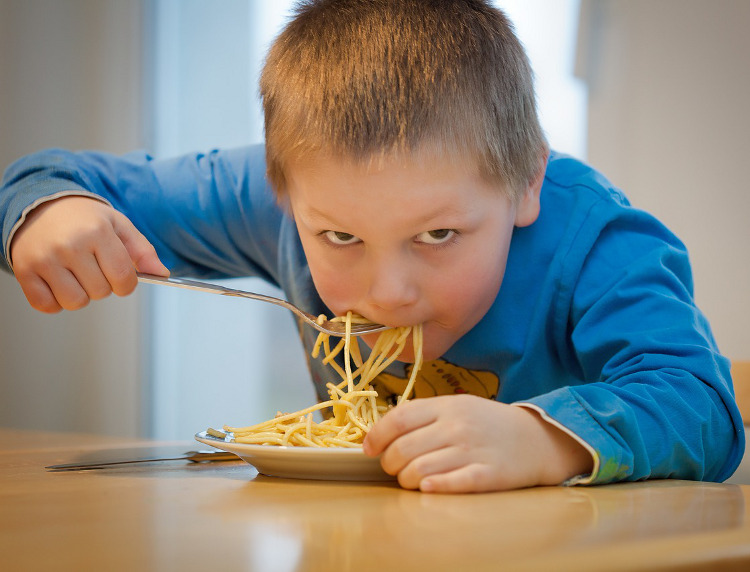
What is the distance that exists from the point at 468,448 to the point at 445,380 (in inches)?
20.6

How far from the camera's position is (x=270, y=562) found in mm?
367

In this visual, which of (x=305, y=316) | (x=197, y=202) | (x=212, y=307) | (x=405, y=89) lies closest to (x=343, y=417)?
(x=305, y=316)

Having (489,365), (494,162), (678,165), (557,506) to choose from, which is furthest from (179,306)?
(557,506)

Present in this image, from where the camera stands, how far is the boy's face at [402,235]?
2.68 ft

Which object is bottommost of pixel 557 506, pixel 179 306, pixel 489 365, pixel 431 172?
pixel 179 306

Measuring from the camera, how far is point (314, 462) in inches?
25.4

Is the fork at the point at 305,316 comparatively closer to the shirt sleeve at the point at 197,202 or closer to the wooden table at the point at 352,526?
the wooden table at the point at 352,526

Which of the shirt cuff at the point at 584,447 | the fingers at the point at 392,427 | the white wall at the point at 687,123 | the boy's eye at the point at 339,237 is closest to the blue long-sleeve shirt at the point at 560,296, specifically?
the shirt cuff at the point at 584,447

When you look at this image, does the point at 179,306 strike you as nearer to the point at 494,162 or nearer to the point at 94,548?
the point at 494,162

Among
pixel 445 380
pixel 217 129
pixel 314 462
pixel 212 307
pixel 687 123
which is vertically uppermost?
pixel 687 123

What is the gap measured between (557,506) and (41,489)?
380 millimetres

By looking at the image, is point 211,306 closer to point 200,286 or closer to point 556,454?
point 200,286

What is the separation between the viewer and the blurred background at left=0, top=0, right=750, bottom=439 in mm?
2117

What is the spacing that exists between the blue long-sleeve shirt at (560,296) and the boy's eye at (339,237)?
0.85 feet
